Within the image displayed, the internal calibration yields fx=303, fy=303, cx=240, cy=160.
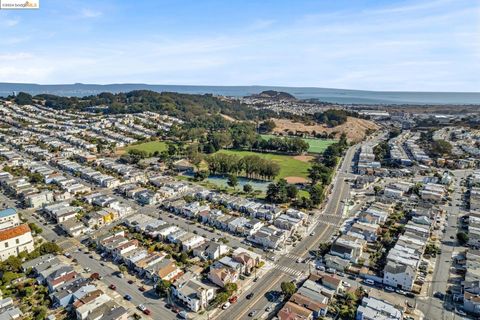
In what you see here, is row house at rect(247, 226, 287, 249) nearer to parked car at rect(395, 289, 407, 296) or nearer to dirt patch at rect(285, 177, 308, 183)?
parked car at rect(395, 289, 407, 296)

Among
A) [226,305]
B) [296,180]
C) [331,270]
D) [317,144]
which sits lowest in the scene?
[226,305]

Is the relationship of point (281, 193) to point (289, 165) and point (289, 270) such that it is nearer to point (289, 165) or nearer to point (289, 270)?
point (289, 270)

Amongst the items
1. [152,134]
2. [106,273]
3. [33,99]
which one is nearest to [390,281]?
[106,273]

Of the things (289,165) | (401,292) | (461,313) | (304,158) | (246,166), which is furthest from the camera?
(304,158)

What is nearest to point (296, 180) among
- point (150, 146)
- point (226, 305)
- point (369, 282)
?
point (369, 282)

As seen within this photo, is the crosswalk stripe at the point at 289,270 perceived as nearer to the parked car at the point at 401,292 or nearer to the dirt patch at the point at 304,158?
the parked car at the point at 401,292


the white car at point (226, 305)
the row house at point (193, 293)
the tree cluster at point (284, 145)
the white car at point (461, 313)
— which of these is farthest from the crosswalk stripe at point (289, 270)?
the tree cluster at point (284, 145)
